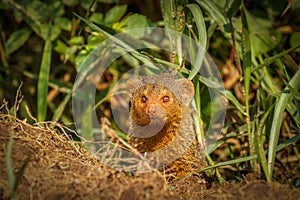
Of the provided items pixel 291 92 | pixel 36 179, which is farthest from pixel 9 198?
pixel 291 92

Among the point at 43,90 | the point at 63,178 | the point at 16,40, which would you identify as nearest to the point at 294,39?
the point at 43,90

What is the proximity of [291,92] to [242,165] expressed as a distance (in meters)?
0.59

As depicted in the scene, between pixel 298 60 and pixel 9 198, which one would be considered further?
pixel 298 60

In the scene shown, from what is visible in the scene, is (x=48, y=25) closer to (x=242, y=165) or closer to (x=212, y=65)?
(x=212, y=65)

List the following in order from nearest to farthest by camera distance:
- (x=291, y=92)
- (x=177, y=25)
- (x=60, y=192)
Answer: (x=60, y=192)
(x=291, y=92)
(x=177, y=25)

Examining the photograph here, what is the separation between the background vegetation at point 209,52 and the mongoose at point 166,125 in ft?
0.33

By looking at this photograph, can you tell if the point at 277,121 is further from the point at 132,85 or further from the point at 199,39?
the point at 132,85

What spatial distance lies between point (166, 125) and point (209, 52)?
108 cm

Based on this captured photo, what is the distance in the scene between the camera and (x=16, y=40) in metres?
3.43

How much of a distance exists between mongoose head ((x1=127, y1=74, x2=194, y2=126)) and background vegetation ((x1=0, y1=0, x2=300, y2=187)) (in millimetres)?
81

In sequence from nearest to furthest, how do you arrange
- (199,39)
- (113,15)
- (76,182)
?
(76,182)
(199,39)
(113,15)

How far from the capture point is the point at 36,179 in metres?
1.86

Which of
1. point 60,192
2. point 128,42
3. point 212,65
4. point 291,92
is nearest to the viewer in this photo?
point 60,192

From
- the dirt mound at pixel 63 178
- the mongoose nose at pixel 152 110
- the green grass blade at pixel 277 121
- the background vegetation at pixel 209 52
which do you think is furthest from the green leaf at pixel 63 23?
the green grass blade at pixel 277 121
